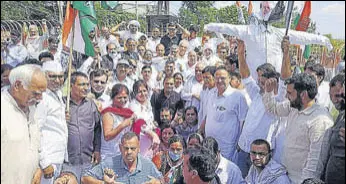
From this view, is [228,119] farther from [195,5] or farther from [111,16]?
[111,16]

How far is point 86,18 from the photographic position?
308 centimetres

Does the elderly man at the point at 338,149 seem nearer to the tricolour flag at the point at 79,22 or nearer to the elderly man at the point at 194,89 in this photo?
the tricolour flag at the point at 79,22

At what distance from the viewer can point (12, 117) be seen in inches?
68.2

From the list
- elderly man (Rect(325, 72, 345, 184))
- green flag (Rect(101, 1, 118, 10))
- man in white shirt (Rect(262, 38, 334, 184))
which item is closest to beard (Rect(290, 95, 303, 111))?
man in white shirt (Rect(262, 38, 334, 184))

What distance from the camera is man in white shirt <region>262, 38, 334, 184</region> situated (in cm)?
254

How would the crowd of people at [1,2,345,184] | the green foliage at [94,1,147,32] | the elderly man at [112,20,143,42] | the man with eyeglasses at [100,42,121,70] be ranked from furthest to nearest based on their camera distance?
1. the man with eyeglasses at [100,42,121,70]
2. the elderly man at [112,20,143,42]
3. the green foliage at [94,1,147,32]
4. the crowd of people at [1,2,345,184]

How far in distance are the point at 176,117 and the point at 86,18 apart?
5.65 feet

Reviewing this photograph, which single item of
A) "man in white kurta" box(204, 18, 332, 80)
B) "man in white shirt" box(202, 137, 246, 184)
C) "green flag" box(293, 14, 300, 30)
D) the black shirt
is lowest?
"man in white shirt" box(202, 137, 246, 184)

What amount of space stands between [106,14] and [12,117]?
1680 mm

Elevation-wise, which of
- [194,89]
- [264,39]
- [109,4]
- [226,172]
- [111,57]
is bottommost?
[226,172]

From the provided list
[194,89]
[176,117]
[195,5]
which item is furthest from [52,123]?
[194,89]

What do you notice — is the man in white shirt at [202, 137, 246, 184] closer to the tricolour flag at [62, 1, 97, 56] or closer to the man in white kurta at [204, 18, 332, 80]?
the man in white kurta at [204, 18, 332, 80]

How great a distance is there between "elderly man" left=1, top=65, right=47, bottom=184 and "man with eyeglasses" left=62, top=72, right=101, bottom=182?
1465 millimetres

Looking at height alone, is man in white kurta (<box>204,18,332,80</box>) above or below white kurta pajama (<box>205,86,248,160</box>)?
above
